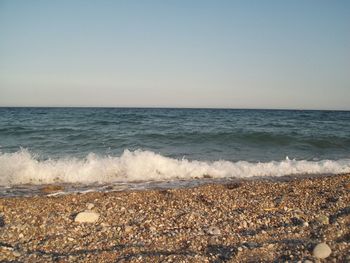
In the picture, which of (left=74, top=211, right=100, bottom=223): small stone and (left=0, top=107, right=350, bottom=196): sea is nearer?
(left=74, top=211, right=100, bottom=223): small stone

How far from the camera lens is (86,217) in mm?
5395

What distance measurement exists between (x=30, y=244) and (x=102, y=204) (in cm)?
191

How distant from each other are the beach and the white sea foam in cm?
221

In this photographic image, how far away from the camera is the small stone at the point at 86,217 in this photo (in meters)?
5.31

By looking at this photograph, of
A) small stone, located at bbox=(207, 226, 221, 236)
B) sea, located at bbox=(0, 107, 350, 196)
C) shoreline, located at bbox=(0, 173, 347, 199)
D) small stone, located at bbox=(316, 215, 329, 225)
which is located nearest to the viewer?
small stone, located at bbox=(207, 226, 221, 236)

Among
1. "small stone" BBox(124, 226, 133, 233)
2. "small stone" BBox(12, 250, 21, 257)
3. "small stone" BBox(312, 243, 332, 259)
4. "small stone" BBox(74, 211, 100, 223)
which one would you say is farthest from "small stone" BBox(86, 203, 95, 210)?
"small stone" BBox(312, 243, 332, 259)

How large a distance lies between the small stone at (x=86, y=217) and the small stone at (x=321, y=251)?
10.9ft

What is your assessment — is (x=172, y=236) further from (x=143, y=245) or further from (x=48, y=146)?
(x=48, y=146)

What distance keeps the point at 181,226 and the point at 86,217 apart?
1602mm

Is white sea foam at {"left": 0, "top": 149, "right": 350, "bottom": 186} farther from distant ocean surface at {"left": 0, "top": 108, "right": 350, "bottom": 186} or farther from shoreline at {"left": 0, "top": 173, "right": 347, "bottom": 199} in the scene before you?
shoreline at {"left": 0, "top": 173, "right": 347, "bottom": 199}

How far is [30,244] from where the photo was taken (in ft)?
14.6

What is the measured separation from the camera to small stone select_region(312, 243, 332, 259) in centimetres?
380

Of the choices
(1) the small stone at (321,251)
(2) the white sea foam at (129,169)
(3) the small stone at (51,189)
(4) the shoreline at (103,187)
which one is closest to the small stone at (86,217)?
(4) the shoreline at (103,187)

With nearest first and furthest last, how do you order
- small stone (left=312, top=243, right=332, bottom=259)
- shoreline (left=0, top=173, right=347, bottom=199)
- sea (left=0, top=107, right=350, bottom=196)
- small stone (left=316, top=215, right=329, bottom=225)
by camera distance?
small stone (left=312, top=243, right=332, bottom=259)
small stone (left=316, top=215, right=329, bottom=225)
shoreline (left=0, top=173, right=347, bottom=199)
sea (left=0, top=107, right=350, bottom=196)
